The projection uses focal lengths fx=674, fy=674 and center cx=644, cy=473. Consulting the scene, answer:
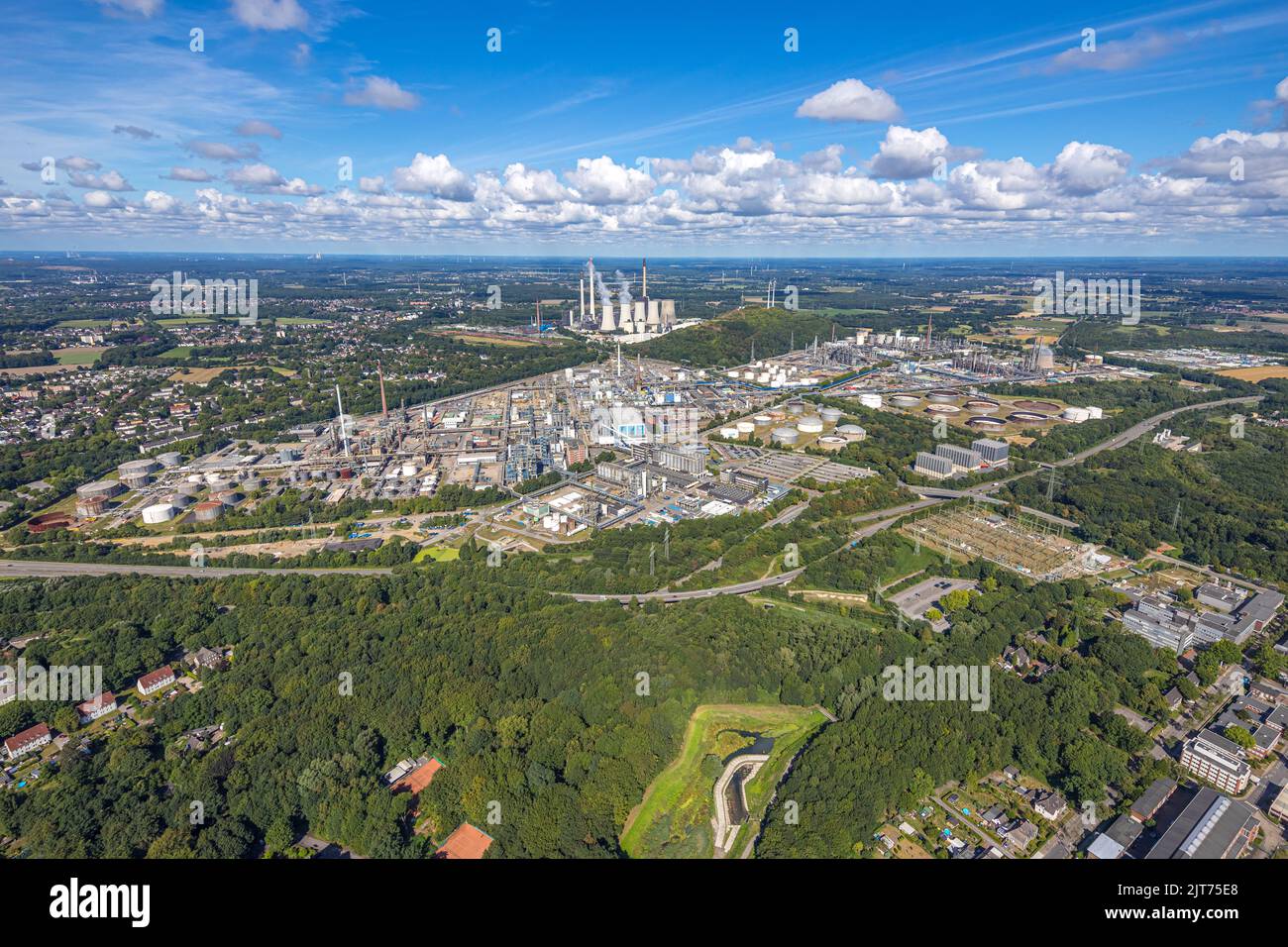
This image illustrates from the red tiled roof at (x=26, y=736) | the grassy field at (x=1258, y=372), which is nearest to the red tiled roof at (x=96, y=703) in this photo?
the red tiled roof at (x=26, y=736)

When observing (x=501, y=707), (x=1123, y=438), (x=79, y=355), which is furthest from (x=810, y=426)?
(x=79, y=355)

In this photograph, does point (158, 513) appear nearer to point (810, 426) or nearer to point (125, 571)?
point (125, 571)

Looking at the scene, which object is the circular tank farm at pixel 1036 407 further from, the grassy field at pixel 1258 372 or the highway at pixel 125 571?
the highway at pixel 125 571

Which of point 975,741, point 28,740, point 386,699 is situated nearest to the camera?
point 975,741

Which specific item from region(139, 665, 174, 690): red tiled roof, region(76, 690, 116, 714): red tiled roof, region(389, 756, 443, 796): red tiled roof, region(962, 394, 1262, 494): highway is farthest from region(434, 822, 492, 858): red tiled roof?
region(962, 394, 1262, 494): highway

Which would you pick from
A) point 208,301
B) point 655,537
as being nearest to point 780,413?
point 655,537

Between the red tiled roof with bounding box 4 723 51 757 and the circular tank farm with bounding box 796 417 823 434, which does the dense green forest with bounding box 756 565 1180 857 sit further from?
the circular tank farm with bounding box 796 417 823 434
